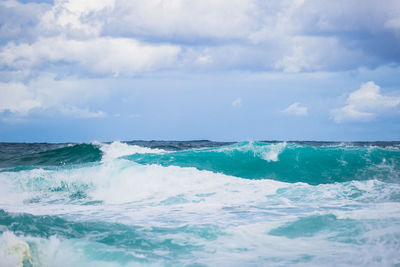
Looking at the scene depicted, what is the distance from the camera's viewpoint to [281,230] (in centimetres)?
698

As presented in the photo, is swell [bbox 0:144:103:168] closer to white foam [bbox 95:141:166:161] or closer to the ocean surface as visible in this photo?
white foam [bbox 95:141:166:161]

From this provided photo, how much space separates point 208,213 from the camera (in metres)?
8.59

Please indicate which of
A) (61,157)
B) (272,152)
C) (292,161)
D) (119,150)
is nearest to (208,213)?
(292,161)

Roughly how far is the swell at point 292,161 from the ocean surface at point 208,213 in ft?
0.23

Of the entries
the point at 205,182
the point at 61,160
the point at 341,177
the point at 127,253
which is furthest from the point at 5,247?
the point at 61,160

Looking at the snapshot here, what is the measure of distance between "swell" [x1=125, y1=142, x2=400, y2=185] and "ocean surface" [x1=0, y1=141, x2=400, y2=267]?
0.23 ft

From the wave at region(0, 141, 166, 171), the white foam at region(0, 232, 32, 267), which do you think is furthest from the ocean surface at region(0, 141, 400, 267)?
the wave at region(0, 141, 166, 171)

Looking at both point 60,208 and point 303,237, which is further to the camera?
point 60,208

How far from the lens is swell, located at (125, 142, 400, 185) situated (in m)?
15.8

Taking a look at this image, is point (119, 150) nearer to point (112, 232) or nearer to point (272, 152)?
point (272, 152)

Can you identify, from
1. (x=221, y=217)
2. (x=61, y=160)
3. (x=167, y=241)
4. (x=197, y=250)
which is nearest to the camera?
(x=197, y=250)

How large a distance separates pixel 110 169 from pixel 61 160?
28.1 feet

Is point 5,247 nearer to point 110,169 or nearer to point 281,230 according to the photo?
point 281,230

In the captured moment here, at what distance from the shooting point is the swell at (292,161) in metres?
15.8
